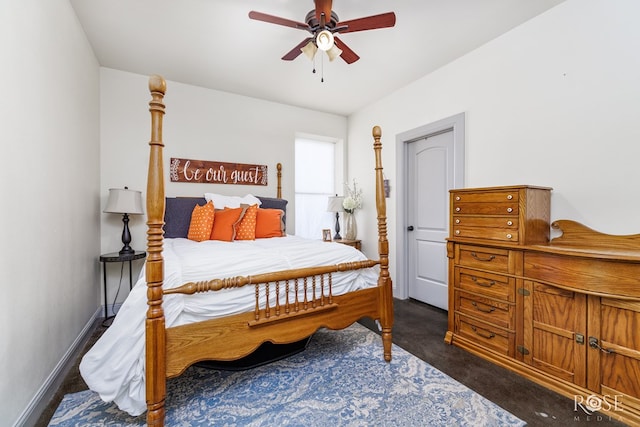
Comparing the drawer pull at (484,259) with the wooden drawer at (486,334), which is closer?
the wooden drawer at (486,334)

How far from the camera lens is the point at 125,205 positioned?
9.07ft

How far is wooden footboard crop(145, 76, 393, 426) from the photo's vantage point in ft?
4.51

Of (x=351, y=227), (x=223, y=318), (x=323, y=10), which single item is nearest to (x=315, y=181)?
(x=351, y=227)

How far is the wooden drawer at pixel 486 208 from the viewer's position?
204cm

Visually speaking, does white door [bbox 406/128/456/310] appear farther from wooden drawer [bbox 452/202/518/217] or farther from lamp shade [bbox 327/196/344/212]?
lamp shade [bbox 327/196/344/212]

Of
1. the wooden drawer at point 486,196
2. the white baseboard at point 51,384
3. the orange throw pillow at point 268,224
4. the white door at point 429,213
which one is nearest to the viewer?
the white baseboard at point 51,384

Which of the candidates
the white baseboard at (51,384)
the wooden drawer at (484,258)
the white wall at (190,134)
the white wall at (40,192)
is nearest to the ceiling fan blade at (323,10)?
the white wall at (40,192)

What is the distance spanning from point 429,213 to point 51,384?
364 cm

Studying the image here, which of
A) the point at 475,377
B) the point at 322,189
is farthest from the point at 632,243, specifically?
the point at 322,189

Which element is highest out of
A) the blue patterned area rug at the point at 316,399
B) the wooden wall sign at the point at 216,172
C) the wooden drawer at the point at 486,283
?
the wooden wall sign at the point at 216,172

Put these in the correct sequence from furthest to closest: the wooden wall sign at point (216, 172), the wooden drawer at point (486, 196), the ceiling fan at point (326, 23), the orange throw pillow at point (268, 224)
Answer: the wooden wall sign at point (216, 172) < the orange throw pillow at point (268, 224) < the wooden drawer at point (486, 196) < the ceiling fan at point (326, 23)

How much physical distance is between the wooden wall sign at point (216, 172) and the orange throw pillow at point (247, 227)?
103 cm

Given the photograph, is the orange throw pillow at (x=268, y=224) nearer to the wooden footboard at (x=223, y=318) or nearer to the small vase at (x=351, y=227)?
the wooden footboard at (x=223, y=318)

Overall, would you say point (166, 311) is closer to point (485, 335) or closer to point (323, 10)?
point (323, 10)
